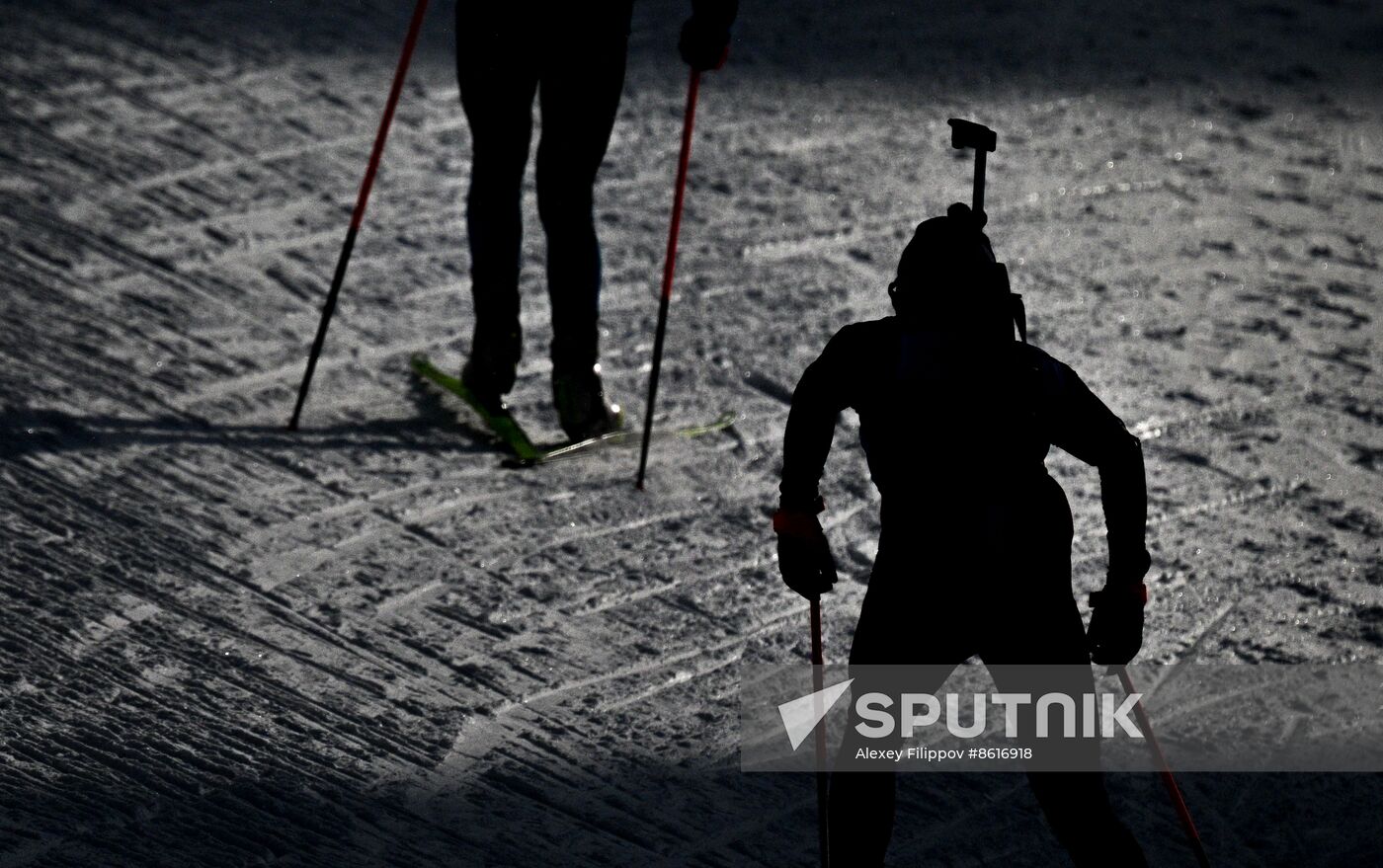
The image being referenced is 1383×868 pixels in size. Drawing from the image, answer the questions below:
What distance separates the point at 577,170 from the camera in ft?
16.5

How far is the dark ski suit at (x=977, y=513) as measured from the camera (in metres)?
2.77

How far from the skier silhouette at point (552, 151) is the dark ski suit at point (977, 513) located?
7.53 feet

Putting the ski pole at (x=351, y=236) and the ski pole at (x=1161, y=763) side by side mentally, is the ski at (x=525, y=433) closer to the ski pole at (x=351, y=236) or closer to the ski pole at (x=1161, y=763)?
the ski pole at (x=351, y=236)

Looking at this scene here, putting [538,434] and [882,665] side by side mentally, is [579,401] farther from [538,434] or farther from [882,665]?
[882,665]

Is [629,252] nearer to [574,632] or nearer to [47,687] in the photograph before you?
[574,632]

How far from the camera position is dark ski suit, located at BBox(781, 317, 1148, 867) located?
2770 mm

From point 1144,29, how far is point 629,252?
4.10 m

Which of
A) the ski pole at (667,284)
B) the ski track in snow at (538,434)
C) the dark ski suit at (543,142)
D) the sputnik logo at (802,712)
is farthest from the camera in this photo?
the ski pole at (667,284)

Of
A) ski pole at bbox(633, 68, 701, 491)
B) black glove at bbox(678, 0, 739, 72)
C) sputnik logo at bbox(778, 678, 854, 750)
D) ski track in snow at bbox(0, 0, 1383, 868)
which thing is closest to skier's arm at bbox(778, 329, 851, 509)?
ski track in snow at bbox(0, 0, 1383, 868)

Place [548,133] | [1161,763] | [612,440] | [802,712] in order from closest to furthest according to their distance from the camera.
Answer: [1161,763]
[802,712]
[548,133]
[612,440]

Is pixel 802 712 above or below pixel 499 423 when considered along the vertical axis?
below

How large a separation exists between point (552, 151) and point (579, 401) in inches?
29.7

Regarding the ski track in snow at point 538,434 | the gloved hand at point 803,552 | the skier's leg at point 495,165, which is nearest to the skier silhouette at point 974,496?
the gloved hand at point 803,552

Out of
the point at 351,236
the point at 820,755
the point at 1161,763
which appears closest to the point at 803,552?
the point at 820,755
